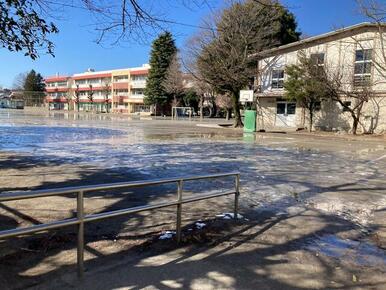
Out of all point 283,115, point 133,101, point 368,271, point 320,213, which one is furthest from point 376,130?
point 133,101

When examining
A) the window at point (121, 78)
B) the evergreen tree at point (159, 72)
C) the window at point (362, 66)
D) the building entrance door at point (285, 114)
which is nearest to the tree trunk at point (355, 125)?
the window at point (362, 66)

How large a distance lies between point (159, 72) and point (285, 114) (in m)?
44.1

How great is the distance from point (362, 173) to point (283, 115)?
2655cm

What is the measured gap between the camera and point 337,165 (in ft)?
45.2

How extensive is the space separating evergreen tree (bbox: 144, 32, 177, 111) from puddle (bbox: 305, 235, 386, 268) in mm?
69379

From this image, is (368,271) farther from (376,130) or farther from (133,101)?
(133,101)

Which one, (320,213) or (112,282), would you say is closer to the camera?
(112,282)

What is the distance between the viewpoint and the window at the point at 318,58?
105 ft

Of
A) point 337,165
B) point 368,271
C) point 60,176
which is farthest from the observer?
point 337,165

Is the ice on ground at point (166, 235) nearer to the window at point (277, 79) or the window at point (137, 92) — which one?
the window at point (277, 79)

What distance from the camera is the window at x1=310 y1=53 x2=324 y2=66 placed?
3216 cm

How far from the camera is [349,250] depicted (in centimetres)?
537

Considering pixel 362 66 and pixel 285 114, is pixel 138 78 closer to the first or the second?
pixel 285 114

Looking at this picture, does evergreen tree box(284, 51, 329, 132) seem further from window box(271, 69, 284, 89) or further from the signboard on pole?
window box(271, 69, 284, 89)
